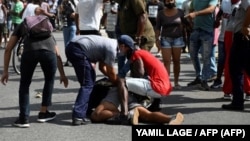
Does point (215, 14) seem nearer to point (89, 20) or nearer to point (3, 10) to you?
point (89, 20)

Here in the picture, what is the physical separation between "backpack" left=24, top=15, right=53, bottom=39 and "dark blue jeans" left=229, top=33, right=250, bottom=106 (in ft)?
→ 8.24

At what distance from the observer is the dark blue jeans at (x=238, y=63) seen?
6.98 m

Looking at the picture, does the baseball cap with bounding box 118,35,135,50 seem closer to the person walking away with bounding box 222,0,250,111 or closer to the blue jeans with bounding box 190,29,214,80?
the person walking away with bounding box 222,0,250,111

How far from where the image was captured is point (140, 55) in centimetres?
665

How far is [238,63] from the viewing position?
23.2ft

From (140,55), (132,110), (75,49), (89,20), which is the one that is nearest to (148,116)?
(132,110)

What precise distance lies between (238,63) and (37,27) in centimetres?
274

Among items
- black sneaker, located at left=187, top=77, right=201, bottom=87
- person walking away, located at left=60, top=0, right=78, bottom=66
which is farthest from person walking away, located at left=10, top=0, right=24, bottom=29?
black sneaker, located at left=187, top=77, right=201, bottom=87

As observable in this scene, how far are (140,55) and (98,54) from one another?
0.57m

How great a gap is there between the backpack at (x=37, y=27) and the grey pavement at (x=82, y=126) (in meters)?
1.10

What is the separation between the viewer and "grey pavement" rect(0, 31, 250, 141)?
5.92 m

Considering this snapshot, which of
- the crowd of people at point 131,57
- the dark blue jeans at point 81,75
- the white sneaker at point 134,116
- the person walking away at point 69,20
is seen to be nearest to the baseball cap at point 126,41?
the crowd of people at point 131,57

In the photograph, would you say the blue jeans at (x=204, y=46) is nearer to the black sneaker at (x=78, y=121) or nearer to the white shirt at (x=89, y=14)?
the white shirt at (x=89, y=14)

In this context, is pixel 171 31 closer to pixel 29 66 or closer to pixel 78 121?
pixel 78 121
